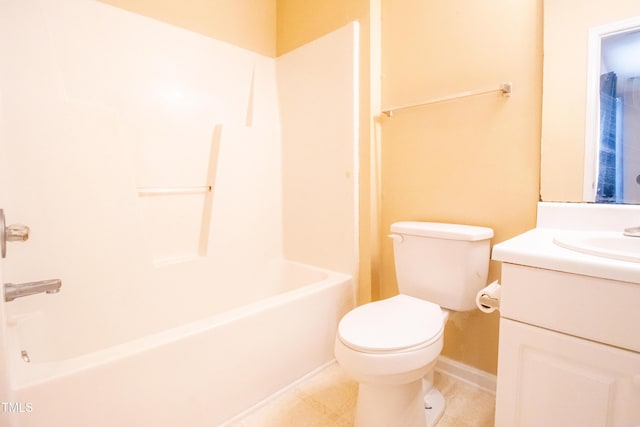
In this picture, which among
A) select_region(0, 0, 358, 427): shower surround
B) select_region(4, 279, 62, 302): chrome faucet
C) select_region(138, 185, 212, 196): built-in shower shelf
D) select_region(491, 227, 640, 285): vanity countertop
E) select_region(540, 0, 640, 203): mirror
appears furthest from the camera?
select_region(138, 185, 212, 196): built-in shower shelf

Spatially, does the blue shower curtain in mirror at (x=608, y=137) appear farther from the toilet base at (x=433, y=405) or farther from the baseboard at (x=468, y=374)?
the toilet base at (x=433, y=405)

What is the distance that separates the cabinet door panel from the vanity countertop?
0.17 meters

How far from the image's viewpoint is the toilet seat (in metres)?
0.99

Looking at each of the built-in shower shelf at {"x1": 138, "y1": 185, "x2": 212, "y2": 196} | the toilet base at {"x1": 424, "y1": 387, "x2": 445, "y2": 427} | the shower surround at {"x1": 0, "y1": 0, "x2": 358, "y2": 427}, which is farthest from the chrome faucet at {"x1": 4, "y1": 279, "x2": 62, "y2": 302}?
the toilet base at {"x1": 424, "y1": 387, "x2": 445, "y2": 427}

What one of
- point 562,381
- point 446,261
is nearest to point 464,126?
point 446,261

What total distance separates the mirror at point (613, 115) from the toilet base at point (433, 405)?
39.3 inches

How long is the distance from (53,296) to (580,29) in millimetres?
2282

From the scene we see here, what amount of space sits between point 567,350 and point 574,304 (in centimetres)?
12

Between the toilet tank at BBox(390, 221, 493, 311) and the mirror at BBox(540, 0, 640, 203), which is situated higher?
the mirror at BBox(540, 0, 640, 203)

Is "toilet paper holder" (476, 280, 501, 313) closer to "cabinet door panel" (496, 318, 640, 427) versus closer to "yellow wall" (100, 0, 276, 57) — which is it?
"cabinet door panel" (496, 318, 640, 427)

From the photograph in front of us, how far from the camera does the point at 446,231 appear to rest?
4.22 ft

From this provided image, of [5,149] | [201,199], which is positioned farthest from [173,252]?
[5,149]

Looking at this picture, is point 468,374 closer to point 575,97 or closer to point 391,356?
point 391,356

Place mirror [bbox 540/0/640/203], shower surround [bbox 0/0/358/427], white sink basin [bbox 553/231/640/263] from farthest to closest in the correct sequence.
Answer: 1. shower surround [bbox 0/0/358/427]
2. mirror [bbox 540/0/640/203]
3. white sink basin [bbox 553/231/640/263]
